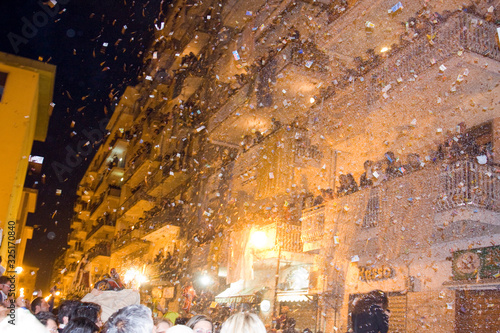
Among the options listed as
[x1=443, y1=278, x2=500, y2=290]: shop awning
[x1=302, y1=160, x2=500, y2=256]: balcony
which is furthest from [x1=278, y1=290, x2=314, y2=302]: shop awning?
[x1=443, y1=278, x2=500, y2=290]: shop awning

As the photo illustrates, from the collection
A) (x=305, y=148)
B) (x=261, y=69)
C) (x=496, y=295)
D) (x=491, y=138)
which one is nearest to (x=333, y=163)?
(x=305, y=148)

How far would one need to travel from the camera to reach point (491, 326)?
8.28m

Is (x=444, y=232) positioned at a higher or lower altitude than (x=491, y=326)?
higher

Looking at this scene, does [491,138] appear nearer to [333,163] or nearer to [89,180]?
[333,163]

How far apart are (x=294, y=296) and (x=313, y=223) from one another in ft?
7.42

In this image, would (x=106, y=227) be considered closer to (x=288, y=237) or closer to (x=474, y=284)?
(x=288, y=237)

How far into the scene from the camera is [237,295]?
1639 cm

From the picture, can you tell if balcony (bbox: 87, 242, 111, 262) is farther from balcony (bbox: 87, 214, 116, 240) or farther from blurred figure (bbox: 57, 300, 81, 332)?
blurred figure (bbox: 57, 300, 81, 332)

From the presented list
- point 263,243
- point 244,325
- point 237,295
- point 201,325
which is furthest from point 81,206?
point 244,325

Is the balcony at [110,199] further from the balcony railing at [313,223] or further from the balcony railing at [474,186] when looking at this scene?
the balcony railing at [474,186]

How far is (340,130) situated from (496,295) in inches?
265

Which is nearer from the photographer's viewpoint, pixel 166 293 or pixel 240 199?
pixel 240 199

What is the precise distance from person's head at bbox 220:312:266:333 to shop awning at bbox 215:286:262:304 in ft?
40.4

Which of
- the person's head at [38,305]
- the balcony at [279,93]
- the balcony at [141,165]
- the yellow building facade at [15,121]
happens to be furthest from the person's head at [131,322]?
the balcony at [141,165]
